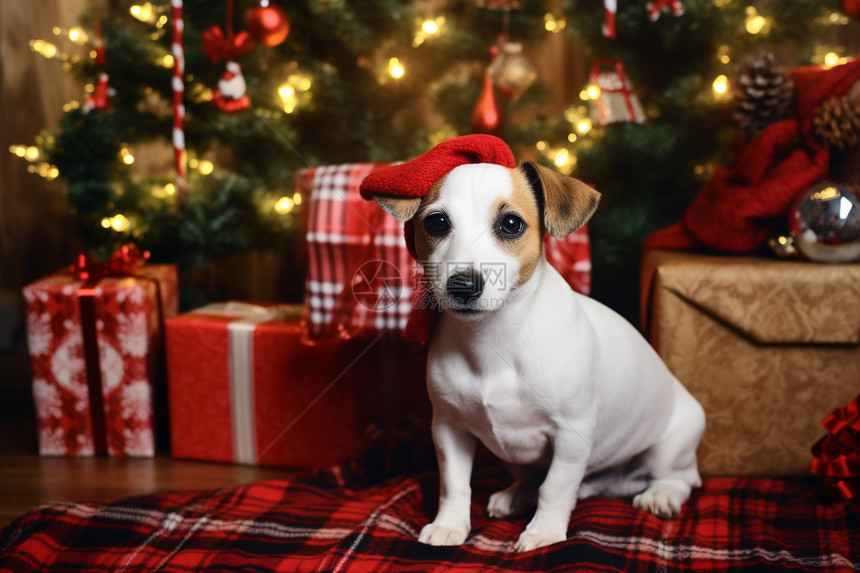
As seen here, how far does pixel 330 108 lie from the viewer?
2514mm

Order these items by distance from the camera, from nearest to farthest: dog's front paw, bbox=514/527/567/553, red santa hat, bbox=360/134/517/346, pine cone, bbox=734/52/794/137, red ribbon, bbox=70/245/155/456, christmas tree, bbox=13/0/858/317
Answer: red santa hat, bbox=360/134/517/346 < dog's front paw, bbox=514/527/567/553 < pine cone, bbox=734/52/794/137 < red ribbon, bbox=70/245/155/456 < christmas tree, bbox=13/0/858/317

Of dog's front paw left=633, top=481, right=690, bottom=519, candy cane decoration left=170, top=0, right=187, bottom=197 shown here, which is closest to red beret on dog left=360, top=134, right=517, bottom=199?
dog's front paw left=633, top=481, right=690, bottom=519

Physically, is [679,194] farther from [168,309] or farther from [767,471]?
[168,309]

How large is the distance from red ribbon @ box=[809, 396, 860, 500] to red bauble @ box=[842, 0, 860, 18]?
1.12m

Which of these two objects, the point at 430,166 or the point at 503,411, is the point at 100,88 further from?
the point at 503,411

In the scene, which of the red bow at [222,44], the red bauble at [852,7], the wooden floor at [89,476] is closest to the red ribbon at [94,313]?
the wooden floor at [89,476]

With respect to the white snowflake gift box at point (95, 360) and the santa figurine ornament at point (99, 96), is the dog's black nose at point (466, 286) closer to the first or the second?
the white snowflake gift box at point (95, 360)

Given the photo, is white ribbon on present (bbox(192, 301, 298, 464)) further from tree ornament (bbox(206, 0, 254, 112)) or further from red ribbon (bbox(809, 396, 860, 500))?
red ribbon (bbox(809, 396, 860, 500))

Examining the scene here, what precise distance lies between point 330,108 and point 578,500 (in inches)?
62.8

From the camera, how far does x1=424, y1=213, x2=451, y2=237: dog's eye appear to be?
4.02 feet

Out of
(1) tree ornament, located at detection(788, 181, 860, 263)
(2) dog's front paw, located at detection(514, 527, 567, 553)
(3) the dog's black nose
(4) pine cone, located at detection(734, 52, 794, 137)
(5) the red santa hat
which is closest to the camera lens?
(3) the dog's black nose

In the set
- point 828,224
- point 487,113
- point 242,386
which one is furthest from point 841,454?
point 242,386

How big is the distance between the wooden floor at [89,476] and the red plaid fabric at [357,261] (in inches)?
→ 19.7

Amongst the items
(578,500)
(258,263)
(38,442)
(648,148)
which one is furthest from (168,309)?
(648,148)
